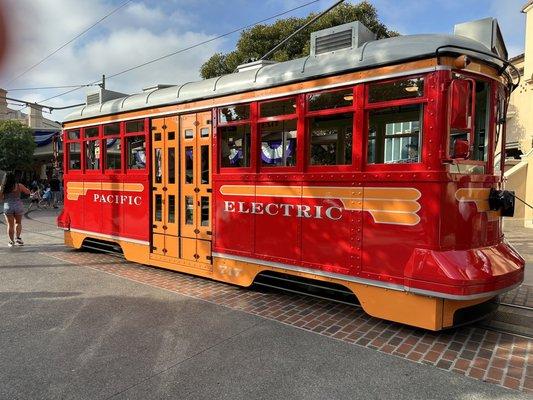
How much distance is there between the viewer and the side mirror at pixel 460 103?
379 cm

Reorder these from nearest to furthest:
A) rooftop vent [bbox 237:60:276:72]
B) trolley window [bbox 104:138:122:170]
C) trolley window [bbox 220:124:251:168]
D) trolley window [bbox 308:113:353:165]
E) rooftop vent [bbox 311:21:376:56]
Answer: trolley window [bbox 308:113:353:165] → rooftop vent [bbox 311:21:376:56] → trolley window [bbox 220:124:251:168] → rooftop vent [bbox 237:60:276:72] → trolley window [bbox 104:138:122:170]

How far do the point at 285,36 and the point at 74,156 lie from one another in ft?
34.4

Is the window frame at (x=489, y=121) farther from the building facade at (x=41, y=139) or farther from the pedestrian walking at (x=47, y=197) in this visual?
the building facade at (x=41, y=139)

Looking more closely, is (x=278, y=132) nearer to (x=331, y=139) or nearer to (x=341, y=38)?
(x=331, y=139)

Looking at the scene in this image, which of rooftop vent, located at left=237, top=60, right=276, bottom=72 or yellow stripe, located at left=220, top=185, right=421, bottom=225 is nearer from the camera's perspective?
yellow stripe, located at left=220, top=185, right=421, bottom=225

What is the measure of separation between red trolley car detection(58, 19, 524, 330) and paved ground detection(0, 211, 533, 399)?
0.72 m

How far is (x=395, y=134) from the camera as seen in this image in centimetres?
437

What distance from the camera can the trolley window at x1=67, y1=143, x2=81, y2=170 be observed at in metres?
8.30

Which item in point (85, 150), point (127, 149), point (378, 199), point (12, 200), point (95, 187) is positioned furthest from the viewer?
point (12, 200)

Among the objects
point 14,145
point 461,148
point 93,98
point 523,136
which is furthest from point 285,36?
point 14,145

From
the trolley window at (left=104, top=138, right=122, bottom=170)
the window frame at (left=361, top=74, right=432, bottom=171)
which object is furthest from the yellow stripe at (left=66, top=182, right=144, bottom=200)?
the window frame at (left=361, top=74, right=432, bottom=171)

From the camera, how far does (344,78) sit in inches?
179

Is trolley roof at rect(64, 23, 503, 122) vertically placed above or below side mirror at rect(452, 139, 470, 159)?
above

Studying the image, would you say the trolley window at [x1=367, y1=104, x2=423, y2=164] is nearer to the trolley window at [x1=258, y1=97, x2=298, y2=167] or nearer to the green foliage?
the trolley window at [x1=258, y1=97, x2=298, y2=167]
